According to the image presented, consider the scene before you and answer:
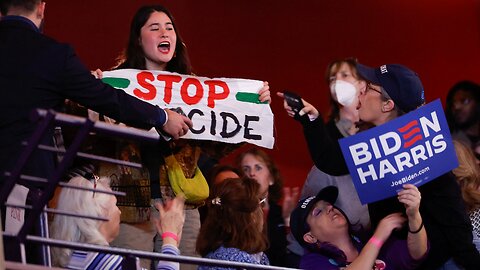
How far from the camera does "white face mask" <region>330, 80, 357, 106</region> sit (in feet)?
25.5

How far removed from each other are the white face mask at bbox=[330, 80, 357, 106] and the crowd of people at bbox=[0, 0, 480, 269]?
2.89 ft

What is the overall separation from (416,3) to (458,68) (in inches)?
22.3

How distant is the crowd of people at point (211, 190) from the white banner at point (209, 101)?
3.3 inches

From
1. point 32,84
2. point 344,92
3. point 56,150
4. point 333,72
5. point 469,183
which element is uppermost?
point 333,72

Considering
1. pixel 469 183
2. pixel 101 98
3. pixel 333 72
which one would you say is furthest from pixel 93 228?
pixel 333 72

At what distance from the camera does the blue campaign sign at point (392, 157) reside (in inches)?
233

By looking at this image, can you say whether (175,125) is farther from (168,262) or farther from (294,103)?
(168,262)

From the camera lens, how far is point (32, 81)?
5.35 meters

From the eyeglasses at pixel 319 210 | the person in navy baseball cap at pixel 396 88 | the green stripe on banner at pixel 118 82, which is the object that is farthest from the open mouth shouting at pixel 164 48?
the eyeglasses at pixel 319 210

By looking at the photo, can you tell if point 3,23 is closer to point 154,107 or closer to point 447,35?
point 154,107

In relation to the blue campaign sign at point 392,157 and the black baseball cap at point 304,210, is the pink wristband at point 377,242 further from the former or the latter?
the black baseball cap at point 304,210

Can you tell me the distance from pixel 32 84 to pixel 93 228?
24.9 inches

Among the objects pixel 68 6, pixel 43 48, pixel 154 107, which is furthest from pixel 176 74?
pixel 68 6

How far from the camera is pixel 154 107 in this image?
5844mm
